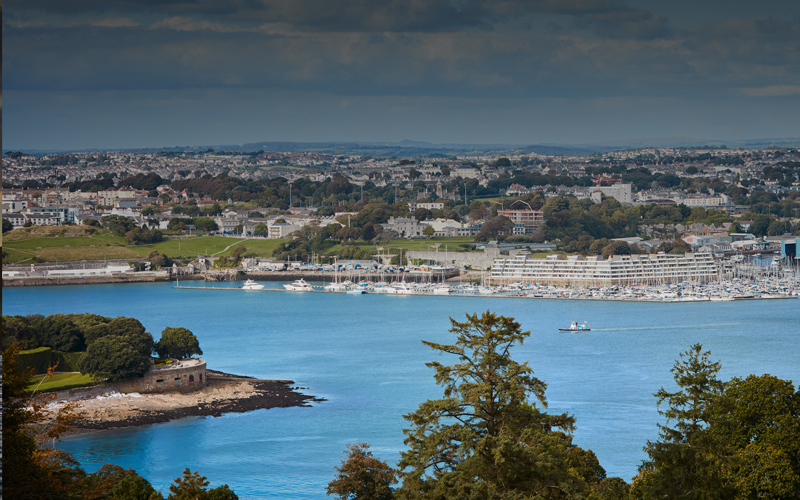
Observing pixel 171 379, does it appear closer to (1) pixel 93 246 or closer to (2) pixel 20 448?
(2) pixel 20 448

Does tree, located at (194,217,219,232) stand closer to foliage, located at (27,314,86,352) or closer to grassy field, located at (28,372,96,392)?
foliage, located at (27,314,86,352)

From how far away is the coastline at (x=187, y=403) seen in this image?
9.73 m

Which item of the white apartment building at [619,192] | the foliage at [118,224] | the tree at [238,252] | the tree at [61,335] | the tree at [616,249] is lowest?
the tree at [61,335]

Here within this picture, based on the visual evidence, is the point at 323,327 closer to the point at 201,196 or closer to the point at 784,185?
the point at 201,196

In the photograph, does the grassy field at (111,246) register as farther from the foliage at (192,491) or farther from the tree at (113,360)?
the foliage at (192,491)

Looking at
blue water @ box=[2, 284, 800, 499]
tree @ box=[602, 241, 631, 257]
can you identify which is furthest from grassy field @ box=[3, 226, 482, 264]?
tree @ box=[602, 241, 631, 257]

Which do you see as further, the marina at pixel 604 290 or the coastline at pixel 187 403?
the marina at pixel 604 290

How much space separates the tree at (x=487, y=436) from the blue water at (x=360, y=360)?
13.0 ft

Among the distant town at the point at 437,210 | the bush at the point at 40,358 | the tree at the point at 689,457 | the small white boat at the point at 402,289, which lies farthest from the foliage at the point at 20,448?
the distant town at the point at 437,210

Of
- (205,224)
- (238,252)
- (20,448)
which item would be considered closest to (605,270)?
(238,252)

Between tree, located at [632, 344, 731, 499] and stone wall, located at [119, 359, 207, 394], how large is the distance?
25.8ft

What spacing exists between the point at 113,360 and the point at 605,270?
16.1 metres

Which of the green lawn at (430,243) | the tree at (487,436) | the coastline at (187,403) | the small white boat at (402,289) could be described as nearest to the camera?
the tree at (487,436)

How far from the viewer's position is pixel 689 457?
3615 millimetres
